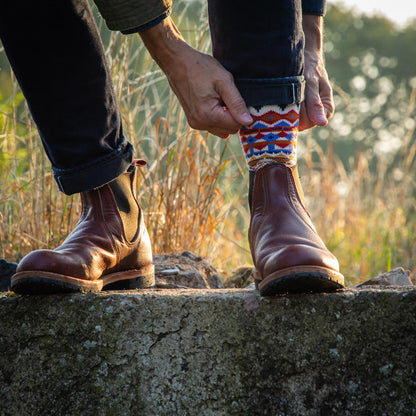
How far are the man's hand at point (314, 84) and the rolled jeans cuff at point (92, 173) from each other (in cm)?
44

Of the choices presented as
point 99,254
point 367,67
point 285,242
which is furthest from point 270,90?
point 367,67

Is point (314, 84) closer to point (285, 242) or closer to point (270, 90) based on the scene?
point (270, 90)

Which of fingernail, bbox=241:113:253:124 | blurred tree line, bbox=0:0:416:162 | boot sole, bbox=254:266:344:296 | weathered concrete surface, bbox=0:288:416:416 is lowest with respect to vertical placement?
blurred tree line, bbox=0:0:416:162

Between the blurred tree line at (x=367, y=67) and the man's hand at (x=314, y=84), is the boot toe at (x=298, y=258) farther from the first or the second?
the blurred tree line at (x=367, y=67)

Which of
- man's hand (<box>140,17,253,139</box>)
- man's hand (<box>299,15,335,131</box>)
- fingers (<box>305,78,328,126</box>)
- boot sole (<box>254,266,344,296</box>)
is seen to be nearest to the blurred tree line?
man's hand (<box>299,15,335,131</box>)

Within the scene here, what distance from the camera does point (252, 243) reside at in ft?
3.71

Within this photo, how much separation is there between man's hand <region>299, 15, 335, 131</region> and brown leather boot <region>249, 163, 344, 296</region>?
130 mm

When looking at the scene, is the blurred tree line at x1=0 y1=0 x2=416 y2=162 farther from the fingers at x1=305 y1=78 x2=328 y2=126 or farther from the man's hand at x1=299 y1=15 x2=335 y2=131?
the fingers at x1=305 y1=78 x2=328 y2=126

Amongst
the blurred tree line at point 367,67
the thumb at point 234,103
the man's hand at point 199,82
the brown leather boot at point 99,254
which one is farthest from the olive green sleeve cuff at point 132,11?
the blurred tree line at point 367,67

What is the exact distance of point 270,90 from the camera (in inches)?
41.1

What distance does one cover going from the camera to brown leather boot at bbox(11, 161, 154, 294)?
0.97m

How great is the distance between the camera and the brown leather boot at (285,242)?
3.04 feet

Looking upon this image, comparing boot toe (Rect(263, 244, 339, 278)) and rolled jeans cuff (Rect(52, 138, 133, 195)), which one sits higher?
rolled jeans cuff (Rect(52, 138, 133, 195))

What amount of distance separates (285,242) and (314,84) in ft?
1.36
